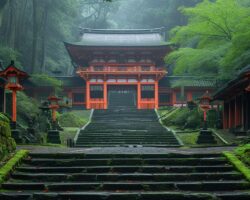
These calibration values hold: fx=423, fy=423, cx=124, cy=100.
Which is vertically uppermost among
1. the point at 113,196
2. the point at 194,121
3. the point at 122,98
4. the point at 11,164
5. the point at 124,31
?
the point at 124,31

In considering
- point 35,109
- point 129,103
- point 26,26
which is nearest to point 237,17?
point 35,109

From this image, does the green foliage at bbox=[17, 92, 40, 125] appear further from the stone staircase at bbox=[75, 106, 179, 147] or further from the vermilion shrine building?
the vermilion shrine building

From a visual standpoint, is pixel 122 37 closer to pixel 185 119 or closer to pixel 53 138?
pixel 185 119

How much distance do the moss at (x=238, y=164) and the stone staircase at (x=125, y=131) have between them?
970 centimetres

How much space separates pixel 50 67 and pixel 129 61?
12651mm

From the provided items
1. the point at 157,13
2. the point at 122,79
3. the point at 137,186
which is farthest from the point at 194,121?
the point at 157,13

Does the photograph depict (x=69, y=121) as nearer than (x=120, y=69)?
Yes

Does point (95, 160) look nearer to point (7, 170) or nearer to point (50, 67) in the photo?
point (7, 170)

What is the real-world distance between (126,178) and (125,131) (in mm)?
15407

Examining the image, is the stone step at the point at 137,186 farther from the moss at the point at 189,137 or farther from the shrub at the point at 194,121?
the shrub at the point at 194,121

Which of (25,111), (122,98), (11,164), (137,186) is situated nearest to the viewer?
(137,186)

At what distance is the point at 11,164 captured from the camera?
9414 mm

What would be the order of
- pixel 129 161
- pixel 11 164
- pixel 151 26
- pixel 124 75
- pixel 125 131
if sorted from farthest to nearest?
pixel 151 26, pixel 124 75, pixel 125 131, pixel 129 161, pixel 11 164

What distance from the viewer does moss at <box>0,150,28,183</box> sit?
874cm
